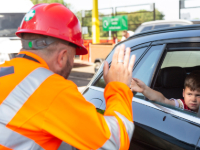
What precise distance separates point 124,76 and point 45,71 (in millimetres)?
398

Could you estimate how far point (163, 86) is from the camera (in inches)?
101

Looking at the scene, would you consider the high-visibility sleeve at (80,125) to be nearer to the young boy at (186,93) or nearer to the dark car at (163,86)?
the dark car at (163,86)

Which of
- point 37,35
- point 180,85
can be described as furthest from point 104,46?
point 37,35

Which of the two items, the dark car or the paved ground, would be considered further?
the paved ground

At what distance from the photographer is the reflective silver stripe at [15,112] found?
1.22 metres

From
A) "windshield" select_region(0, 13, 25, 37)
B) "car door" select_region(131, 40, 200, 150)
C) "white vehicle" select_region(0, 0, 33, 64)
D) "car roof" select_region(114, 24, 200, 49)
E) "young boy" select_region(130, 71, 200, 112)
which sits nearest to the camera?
"car door" select_region(131, 40, 200, 150)

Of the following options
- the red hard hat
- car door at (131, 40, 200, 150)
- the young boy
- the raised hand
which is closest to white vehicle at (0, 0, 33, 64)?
the young boy

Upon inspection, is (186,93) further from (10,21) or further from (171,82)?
(10,21)

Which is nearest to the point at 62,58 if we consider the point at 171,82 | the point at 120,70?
the point at 120,70

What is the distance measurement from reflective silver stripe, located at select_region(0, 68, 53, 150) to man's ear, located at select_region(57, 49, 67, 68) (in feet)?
0.84

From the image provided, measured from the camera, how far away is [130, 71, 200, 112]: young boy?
2.23m

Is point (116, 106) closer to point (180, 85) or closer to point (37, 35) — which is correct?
point (37, 35)

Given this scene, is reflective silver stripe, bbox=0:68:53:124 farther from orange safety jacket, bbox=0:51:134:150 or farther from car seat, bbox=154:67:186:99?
car seat, bbox=154:67:186:99

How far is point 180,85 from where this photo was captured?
8.88 ft
